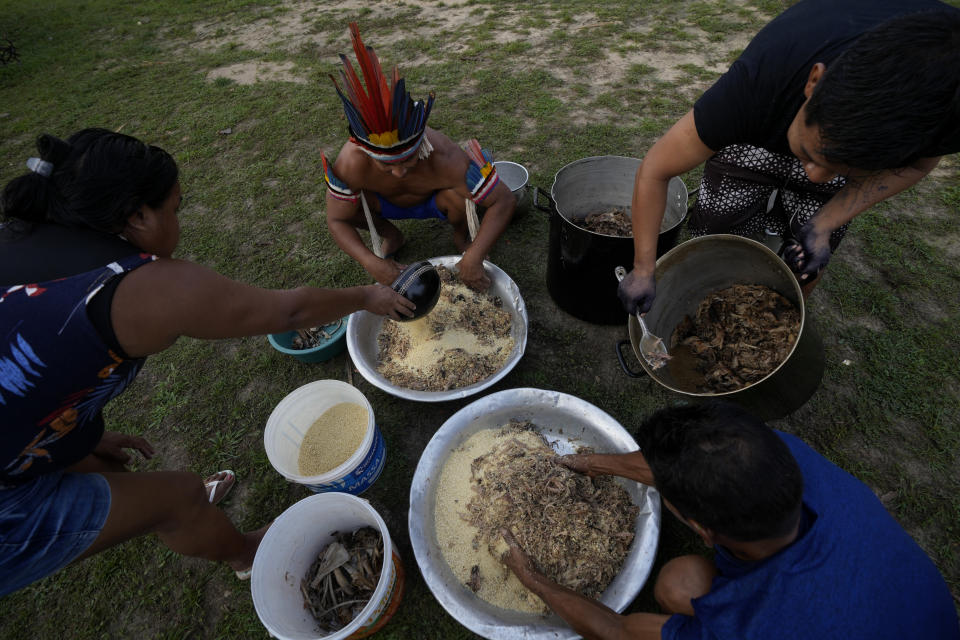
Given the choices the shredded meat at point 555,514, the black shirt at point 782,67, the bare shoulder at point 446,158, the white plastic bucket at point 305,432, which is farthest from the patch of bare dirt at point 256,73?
the shredded meat at point 555,514

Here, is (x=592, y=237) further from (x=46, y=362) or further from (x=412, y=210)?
(x=46, y=362)

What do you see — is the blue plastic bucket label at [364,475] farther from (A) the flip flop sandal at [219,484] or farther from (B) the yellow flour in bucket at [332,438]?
(A) the flip flop sandal at [219,484]

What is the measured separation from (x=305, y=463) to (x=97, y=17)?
12353 mm

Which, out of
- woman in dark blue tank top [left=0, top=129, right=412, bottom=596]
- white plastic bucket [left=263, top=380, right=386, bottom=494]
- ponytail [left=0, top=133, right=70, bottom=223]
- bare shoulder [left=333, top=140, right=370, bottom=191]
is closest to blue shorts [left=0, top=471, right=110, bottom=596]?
woman in dark blue tank top [left=0, top=129, right=412, bottom=596]

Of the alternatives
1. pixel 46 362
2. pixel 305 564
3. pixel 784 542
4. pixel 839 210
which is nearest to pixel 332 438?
pixel 305 564

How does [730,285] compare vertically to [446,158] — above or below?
below

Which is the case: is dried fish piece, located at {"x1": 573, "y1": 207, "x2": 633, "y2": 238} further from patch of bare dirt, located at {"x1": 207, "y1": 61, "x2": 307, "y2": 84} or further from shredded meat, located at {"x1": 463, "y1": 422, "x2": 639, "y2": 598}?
patch of bare dirt, located at {"x1": 207, "y1": 61, "x2": 307, "y2": 84}

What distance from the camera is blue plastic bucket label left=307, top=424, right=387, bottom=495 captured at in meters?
2.31

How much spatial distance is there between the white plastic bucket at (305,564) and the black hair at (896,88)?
2.30 m

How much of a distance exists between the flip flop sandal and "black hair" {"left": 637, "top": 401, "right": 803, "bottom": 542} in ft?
8.01

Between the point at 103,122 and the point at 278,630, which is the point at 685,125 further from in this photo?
the point at 103,122

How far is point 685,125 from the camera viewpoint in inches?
77.8

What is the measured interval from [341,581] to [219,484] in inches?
39.4

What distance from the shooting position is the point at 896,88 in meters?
1.30
